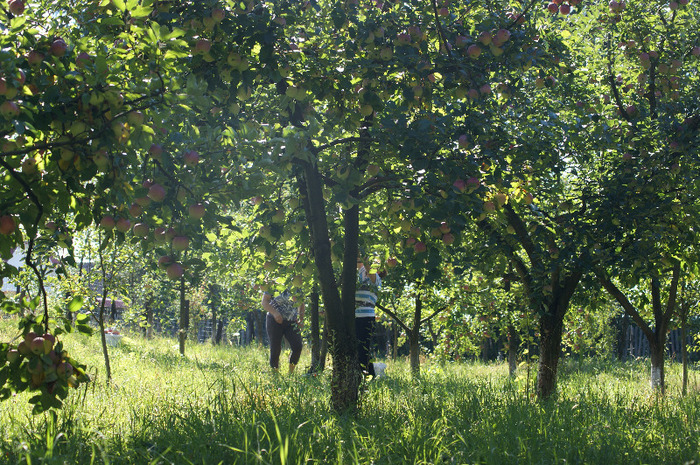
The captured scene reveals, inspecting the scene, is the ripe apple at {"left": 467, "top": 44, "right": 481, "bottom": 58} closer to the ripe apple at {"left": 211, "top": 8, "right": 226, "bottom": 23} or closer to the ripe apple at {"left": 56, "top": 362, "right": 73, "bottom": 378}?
the ripe apple at {"left": 211, "top": 8, "right": 226, "bottom": 23}

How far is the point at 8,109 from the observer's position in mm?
2297

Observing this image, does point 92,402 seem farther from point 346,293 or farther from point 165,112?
point 165,112

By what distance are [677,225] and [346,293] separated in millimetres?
3066

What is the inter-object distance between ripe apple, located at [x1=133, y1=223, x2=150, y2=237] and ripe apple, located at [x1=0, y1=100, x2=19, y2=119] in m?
1.25

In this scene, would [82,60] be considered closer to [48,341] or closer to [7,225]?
[7,225]

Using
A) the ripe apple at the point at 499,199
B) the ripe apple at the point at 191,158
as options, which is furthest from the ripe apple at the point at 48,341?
the ripe apple at the point at 499,199

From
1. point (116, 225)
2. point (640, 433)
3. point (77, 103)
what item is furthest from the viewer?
point (640, 433)

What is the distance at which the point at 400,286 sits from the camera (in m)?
6.93

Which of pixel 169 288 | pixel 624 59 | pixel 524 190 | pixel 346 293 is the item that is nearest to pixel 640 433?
pixel 524 190

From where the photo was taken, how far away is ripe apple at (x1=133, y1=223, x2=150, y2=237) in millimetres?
3502

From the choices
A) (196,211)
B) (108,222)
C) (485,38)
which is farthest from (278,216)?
(485,38)

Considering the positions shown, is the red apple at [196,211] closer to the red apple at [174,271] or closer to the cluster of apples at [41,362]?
the red apple at [174,271]

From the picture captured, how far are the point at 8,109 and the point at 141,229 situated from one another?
51.1 inches

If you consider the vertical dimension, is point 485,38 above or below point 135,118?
above
